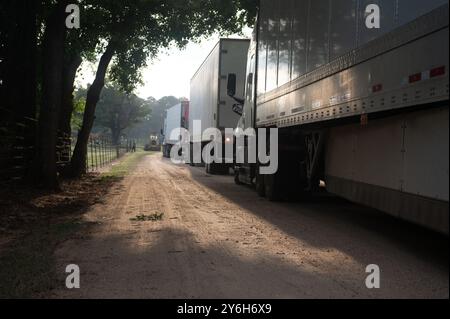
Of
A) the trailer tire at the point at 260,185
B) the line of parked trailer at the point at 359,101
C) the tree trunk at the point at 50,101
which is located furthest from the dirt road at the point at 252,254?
the tree trunk at the point at 50,101

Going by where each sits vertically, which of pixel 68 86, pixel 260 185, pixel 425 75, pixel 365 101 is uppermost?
pixel 68 86

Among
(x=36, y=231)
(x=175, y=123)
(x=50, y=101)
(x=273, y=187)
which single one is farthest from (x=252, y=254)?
(x=175, y=123)

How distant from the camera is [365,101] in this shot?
644cm

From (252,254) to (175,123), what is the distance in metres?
36.6

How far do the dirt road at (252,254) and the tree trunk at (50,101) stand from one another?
11.2 ft

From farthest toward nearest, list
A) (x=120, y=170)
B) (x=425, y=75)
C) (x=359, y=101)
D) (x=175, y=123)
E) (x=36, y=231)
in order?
(x=175, y=123), (x=120, y=170), (x=36, y=231), (x=359, y=101), (x=425, y=75)

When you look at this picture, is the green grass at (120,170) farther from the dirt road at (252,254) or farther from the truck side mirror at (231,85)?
the dirt road at (252,254)

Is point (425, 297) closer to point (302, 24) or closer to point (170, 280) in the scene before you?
point (170, 280)

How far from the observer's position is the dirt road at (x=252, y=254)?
15.9 ft

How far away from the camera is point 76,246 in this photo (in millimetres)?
6832

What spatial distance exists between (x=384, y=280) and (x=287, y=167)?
6.34 m

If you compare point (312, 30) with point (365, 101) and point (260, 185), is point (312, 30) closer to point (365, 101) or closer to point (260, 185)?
point (365, 101)

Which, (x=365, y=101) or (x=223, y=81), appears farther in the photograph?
(x=223, y=81)

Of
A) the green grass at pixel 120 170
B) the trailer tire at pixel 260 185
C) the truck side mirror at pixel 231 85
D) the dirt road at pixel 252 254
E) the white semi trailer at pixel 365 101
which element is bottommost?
the green grass at pixel 120 170
